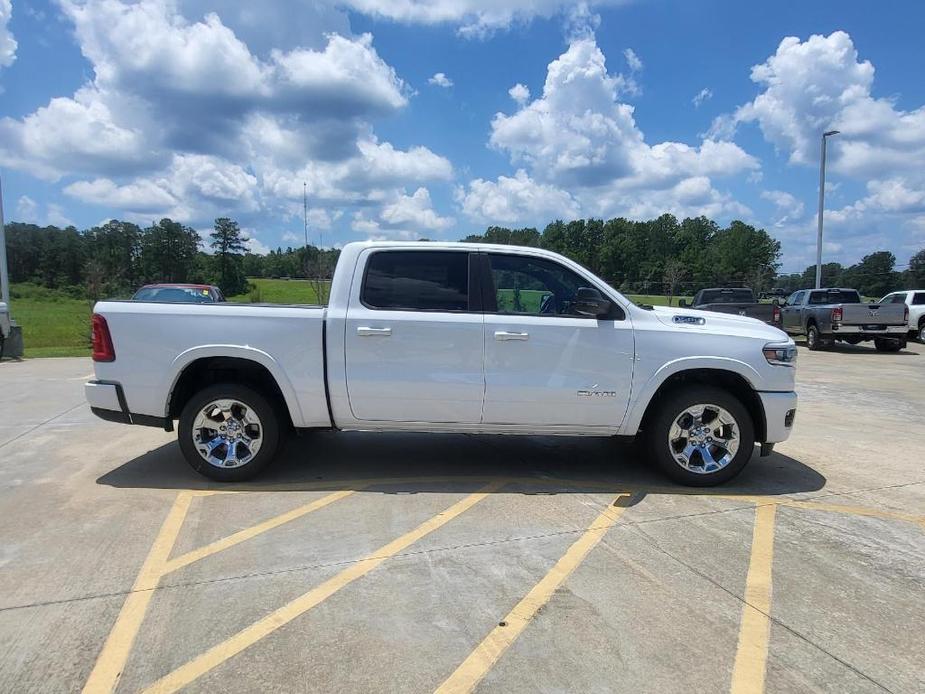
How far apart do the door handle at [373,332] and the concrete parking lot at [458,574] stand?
48.9 inches

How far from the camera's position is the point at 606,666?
2.64 meters

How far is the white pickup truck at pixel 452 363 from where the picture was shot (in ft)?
15.7

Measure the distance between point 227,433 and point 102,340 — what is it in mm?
1230

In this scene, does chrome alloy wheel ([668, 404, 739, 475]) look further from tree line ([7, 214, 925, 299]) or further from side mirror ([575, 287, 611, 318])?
tree line ([7, 214, 925, 299])

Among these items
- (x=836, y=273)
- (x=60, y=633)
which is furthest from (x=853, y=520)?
Answer: (x=836, y=273)

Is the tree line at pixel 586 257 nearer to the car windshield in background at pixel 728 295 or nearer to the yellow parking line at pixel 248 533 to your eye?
the car windshield in background at pixel 728 295

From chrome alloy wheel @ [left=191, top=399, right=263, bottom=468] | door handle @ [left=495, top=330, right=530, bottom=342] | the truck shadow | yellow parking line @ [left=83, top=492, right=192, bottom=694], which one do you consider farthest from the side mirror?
yellow parking line @ [left=83, top=492, right=192, bottom=694]

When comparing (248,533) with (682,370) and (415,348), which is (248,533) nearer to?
(415,348)

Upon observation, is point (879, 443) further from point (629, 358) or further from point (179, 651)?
point (179, 651)

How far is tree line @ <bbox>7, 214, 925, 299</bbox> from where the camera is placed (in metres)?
55.4

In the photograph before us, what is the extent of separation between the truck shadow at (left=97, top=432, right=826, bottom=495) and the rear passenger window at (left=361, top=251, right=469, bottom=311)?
1.48 metres

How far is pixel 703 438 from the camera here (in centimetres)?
492

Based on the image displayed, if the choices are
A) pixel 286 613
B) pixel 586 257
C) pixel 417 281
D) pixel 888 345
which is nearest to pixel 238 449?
pixel 417 281

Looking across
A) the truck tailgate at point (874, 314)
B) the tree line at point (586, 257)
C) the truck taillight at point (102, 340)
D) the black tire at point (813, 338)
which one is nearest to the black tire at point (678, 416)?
the truck taillight at point (102, 340)
